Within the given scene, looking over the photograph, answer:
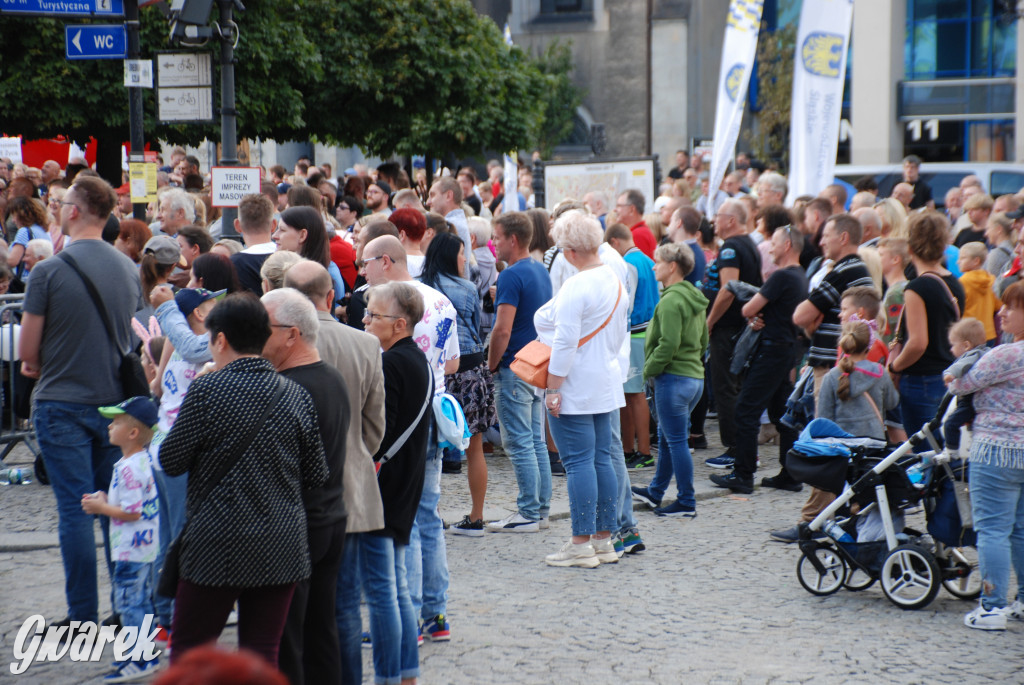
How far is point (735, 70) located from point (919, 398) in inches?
319

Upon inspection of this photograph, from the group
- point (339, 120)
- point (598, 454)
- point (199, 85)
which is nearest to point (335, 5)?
point (339, 120)

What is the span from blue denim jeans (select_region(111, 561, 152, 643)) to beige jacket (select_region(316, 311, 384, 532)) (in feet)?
4.11

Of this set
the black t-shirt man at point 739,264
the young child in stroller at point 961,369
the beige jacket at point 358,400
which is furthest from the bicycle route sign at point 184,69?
the young child in stroller at point 961,369

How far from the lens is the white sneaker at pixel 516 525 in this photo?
7.40 meters

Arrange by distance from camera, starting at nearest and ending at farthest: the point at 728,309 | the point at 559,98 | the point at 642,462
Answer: the point at 728,309 → the point at 642,462 → the point at 559,98

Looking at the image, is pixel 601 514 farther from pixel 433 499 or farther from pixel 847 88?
pixel 847 88

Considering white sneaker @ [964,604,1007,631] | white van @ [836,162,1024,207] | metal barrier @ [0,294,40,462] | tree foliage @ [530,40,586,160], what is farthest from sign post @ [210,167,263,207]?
tree foliage @ [530,40,586,160]

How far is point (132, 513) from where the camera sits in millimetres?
4980

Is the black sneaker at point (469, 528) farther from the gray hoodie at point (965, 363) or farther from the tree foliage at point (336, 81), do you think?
the tree foliage at point (336, 81)

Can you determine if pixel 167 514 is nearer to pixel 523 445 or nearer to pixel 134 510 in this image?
pixel 134 510

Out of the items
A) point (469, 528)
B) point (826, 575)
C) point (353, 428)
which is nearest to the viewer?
point (353, 428)

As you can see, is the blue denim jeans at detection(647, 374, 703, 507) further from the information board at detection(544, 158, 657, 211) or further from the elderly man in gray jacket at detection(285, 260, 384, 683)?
the information board at detection(544, 158, 657, 211)

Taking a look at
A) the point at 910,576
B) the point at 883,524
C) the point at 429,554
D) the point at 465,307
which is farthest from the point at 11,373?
the point at 910,576

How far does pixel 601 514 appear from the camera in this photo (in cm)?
673
